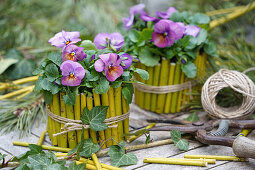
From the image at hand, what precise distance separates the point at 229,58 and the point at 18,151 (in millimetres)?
1091

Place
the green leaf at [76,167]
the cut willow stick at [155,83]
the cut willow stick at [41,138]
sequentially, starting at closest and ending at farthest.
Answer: the green leaf at [76,167]
the cut willow stick at [41,138]
the cut willow stick at [155,83]

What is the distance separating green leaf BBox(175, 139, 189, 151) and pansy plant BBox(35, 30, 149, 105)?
0.75ft

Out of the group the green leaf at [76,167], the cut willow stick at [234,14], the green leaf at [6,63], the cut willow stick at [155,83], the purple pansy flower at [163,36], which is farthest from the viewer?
the cut willow stick at [234,14]

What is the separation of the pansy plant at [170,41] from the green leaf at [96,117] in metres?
0.36

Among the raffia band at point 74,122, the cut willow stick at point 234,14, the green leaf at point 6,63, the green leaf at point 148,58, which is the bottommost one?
the raffia band at point 74,122

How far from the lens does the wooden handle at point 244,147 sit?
3.22ft

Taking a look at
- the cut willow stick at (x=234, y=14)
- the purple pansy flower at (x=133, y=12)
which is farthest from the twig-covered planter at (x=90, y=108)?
the cut willow stick at (x=234, y=14)

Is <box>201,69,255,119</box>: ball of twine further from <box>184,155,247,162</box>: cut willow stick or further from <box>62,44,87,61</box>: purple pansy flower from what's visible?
<box>62,44,87,61</box>: purple pansy flower

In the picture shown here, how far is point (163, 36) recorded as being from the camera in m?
1.33

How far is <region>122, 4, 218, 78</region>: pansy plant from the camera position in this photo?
1.33 meters

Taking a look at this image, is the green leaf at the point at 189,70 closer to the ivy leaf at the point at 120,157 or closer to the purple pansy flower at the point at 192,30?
the purple pansy flower at the point at 192,30

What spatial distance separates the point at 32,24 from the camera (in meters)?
2.14

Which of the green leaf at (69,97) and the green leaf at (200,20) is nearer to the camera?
the green leaf at (69,97)

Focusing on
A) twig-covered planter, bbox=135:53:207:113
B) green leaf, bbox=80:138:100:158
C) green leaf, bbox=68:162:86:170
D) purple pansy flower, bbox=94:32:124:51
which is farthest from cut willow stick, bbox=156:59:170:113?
green leaf, bbox=68:162:86:170
